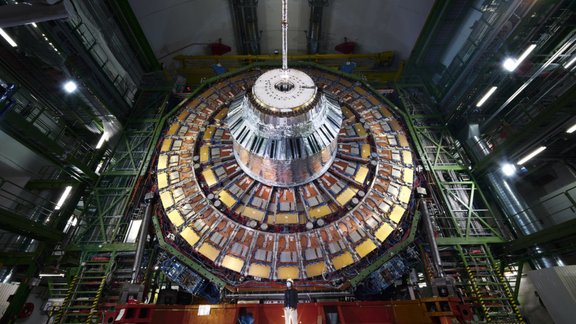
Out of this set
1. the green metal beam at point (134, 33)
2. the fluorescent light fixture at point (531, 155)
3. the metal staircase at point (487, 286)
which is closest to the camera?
the metal staircase at point (487, 286)

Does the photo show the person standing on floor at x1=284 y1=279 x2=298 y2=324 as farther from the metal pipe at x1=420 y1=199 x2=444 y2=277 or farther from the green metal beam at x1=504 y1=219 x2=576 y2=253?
the green metal beam at x1=504 y1=219 x2=576 y2=253

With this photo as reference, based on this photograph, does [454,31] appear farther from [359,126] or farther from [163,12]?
[163,12]

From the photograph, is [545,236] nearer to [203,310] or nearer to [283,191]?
[283,191]

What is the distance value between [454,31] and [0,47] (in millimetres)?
12498

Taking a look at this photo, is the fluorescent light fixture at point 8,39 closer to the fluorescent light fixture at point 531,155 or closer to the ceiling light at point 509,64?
the ceiling light at point 509,64

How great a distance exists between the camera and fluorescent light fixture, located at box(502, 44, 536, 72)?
721 cm

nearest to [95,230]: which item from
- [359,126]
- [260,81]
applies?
[260,81]

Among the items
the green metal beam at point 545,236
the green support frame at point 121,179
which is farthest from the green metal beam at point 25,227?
the green metal beam at point 545,236

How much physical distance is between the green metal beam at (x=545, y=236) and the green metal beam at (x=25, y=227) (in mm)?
11149

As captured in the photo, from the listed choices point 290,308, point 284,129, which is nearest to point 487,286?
point 290,308

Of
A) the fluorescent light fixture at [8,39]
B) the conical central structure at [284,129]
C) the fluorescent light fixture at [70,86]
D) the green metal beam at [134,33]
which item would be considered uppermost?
the green metal beam at [134,33]

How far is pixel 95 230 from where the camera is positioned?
7.74 m

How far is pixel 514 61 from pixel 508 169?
287cm

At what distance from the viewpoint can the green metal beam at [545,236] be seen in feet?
19.4
